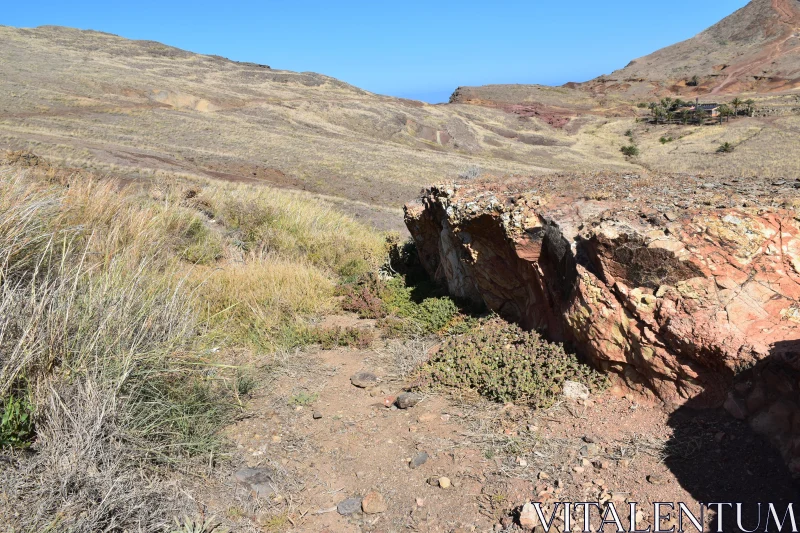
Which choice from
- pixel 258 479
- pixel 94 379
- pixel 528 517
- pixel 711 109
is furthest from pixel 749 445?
pixel 711 109

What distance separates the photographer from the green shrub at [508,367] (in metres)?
3.92

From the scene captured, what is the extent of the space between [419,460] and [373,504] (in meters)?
0.47

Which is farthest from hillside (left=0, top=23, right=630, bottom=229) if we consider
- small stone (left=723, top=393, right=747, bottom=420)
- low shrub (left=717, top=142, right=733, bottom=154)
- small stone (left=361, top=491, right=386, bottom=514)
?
small stone (left=723, top=393, right=747, bottom=420)

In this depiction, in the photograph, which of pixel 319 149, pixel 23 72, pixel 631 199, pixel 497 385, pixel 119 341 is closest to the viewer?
pixel 119 341

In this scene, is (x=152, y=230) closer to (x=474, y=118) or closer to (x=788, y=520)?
(x=788, y=520)

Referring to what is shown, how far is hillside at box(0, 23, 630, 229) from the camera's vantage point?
58.3 feet

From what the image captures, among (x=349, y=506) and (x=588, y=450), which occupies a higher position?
(x=588, y=450)

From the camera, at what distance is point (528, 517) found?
279cm

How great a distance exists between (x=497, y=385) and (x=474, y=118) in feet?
154

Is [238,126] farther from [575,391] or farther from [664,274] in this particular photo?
[664,274]

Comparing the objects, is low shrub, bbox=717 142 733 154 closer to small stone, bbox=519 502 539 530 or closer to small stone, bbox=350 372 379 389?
small stone, bbox=350 372 379 389

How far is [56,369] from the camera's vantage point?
113 inches

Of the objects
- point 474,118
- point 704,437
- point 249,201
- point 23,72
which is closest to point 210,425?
point 704,437

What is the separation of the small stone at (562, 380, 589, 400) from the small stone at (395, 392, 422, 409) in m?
1.10
